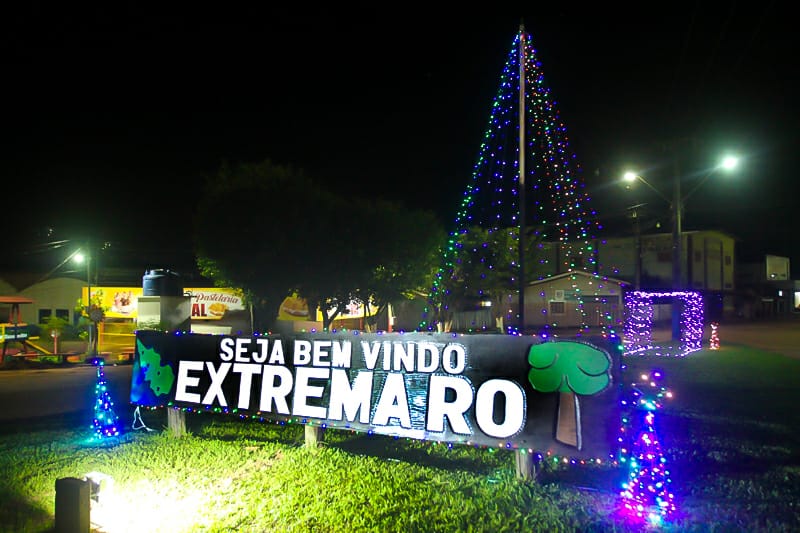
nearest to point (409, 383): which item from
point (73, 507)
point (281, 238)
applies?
point (73, 507)

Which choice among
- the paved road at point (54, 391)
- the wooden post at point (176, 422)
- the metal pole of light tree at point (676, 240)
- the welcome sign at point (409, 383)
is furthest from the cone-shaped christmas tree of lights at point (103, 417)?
the metal pole of light tree at point (676, 240)

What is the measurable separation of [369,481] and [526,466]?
1480 millimetres

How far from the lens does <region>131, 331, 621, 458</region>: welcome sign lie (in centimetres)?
519

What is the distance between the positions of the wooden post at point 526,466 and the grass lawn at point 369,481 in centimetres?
10

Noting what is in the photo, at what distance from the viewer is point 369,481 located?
18.7 ft

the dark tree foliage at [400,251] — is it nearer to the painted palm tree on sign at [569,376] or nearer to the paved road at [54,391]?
the paved road at [54,391]

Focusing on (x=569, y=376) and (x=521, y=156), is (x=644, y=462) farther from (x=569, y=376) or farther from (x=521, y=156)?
(x=521, y=156)

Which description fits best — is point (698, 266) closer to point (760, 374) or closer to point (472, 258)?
point (472, 258)

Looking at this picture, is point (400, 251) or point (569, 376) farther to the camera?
point (400, 251)

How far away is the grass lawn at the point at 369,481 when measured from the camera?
476 cm

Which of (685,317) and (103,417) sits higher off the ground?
(685,317)

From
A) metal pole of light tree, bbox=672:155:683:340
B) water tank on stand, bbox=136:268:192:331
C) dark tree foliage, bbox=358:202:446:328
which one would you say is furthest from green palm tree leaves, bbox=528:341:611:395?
dark tree foliage, bbox=358:202:446:328

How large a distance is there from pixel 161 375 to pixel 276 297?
43.7 ft

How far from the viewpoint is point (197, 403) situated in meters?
7.30
